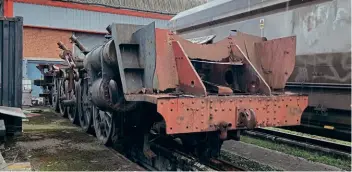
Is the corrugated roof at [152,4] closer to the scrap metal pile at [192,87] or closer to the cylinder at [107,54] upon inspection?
the cylinder at [107,54]

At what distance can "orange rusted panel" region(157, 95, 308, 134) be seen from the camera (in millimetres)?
3723

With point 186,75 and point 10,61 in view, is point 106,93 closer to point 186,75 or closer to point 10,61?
point 186,75

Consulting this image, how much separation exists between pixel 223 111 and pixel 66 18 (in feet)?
58.5

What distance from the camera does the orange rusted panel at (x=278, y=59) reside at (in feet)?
15.7

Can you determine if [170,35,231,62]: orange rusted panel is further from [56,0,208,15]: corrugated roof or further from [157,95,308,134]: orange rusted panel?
[56,0,208,15]: corrugated roof

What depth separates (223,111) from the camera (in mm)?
3986

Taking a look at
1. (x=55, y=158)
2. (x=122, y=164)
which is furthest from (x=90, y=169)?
(x=55, y=158)

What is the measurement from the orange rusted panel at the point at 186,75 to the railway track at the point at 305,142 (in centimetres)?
296

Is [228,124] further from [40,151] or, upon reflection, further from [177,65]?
[40,151]

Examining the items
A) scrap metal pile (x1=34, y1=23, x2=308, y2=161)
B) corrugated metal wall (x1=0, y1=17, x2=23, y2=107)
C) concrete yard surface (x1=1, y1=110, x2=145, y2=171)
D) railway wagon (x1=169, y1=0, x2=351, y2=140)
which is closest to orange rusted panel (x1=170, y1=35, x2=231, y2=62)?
scrap metal pile (x1=34, y1=23, x2=308, y2=161)

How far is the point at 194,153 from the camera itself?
525cm

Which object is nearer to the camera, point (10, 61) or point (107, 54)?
point (107, 54)

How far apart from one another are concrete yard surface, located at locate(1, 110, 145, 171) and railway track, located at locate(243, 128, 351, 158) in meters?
3.17

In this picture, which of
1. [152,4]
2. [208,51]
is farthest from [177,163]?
[152,4]
